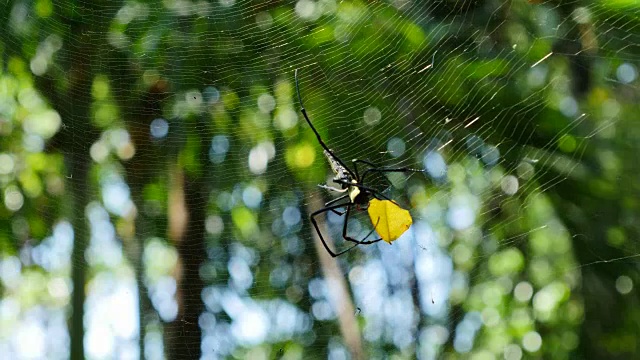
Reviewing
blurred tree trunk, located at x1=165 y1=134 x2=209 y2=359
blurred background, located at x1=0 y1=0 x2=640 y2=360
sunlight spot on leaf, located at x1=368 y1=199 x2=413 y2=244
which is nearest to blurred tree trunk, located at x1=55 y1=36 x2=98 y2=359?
blurred background, located at x1=0 y1=0 x2=640 y2=360

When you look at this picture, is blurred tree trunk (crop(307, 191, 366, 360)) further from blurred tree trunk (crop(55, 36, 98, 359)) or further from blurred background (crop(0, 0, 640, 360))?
blurred tree trunk (crop(55, 36, 98, 359))

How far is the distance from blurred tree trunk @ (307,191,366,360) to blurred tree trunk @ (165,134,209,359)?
525 mm

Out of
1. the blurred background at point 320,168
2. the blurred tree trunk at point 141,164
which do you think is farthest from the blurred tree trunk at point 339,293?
the blurred tree trunk at point 141,164

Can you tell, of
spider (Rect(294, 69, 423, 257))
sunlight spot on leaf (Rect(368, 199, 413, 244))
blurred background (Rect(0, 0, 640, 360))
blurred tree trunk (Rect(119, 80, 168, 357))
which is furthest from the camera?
blurred tree trunk (Rect(119, 80, 168, 357))

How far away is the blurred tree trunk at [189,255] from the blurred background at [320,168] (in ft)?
0.03

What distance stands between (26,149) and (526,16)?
2.39 meters

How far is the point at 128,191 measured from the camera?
10.00 ft

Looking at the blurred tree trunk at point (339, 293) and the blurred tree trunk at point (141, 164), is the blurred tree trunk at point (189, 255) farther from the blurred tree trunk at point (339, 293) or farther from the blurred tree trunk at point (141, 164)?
the blurred tree trunk at point (339, 293)

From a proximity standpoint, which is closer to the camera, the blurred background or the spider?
the spider

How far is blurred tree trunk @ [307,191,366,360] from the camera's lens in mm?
2811

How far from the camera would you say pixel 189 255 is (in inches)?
115

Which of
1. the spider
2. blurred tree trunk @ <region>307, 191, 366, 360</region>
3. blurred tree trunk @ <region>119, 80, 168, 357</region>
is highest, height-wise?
blurred tree trunk @ <region>119, 80, 168, 357</region>

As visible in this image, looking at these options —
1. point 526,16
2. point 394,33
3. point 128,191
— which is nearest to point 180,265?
point 128,191

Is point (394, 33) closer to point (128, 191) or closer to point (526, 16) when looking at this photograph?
point (526, 16)
